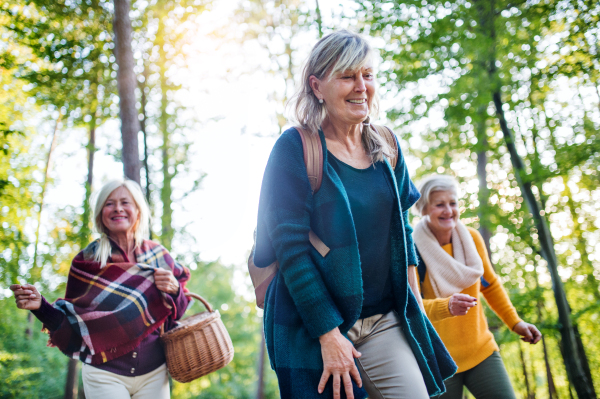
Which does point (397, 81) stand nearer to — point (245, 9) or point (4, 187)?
point (4, 187)

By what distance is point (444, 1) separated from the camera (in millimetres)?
6508

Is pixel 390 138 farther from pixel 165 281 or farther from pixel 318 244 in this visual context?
pixel 165 281

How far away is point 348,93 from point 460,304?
136 cm

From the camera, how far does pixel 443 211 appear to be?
3.54 m

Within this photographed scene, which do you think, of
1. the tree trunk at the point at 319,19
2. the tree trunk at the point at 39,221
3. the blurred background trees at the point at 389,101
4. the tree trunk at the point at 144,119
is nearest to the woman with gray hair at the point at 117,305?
the blurred background trees at the point at 389,101

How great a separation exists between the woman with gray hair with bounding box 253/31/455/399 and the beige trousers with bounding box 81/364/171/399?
1.67 m

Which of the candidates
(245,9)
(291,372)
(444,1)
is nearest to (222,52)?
(245,9)

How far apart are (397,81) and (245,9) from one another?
6.63 metres

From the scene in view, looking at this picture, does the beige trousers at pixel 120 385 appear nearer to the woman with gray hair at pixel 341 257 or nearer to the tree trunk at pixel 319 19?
the woman with gray hair at pixel 341 257

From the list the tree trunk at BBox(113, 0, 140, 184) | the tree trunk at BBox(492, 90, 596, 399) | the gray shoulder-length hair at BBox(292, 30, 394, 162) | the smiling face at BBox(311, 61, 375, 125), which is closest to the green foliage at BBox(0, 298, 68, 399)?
the tree trunk at BBox(113, 0, 140, 184)

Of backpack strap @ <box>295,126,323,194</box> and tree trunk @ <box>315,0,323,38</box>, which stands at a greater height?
tree trunk @ <box>315,0,323,38</box>

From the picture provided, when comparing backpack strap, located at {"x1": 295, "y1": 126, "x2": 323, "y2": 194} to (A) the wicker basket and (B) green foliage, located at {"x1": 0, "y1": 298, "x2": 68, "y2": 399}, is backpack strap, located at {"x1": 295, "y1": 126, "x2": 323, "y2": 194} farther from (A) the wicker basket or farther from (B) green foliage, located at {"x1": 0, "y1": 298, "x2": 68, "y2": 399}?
(B) green foliage, located at {"x1": 0, "y1": 298, "x2": 68, "y2": 399}

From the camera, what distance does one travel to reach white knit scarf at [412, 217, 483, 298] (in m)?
3.24

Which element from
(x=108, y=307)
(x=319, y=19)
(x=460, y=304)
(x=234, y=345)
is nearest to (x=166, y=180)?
(x=319, y=19)
